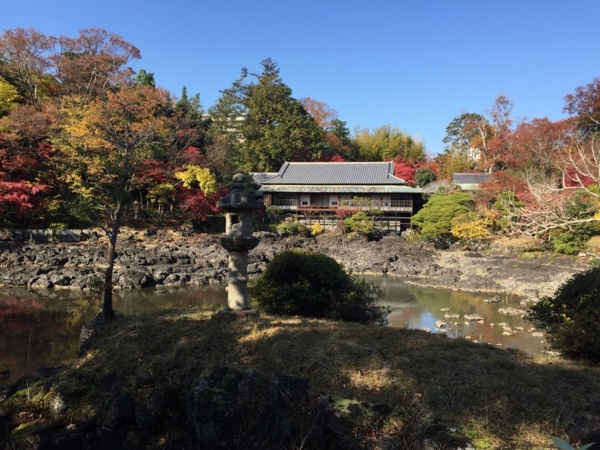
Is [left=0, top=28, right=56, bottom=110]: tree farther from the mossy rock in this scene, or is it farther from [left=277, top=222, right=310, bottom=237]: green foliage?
the mossy rock

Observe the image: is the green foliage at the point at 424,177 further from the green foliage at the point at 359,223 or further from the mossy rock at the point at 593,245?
the mossy rock at the point at 593,245

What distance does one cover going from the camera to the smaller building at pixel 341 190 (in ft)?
97.2

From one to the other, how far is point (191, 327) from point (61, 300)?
35.5ft

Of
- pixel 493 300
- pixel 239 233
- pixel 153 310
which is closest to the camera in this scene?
pixel 239 233

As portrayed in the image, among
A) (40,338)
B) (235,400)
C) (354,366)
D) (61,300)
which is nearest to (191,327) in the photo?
(235,400)

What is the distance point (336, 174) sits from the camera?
32500 mm

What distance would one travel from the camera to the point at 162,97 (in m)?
26.5

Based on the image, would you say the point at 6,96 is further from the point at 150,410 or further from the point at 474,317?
the point at 474,317

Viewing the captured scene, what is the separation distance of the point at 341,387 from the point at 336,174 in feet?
95.3

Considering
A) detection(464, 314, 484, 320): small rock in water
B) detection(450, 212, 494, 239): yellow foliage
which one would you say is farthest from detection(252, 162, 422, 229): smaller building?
detection(464, 314, 484, 320): small rock in water

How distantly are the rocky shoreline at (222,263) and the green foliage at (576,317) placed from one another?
9.95m

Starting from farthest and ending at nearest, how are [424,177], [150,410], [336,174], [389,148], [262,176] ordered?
1. [389,148]
2. [424,177]
3. [262,176]
4. [336,174]
5. [150,410]

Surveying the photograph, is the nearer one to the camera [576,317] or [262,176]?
[576,317]

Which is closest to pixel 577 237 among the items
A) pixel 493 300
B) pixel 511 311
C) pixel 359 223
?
pixel 493 300
